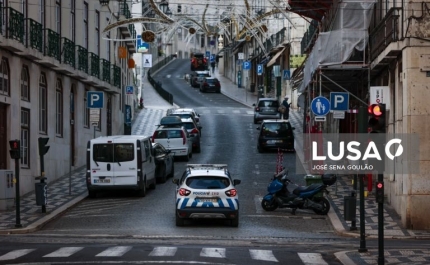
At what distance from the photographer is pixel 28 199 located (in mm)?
33625

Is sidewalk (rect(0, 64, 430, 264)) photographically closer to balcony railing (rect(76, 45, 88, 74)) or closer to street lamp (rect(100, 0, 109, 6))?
balcony railing (rect(76, 45, 88, 74))

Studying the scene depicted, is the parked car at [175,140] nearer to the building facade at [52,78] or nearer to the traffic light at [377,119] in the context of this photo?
the building facade at [52,78]

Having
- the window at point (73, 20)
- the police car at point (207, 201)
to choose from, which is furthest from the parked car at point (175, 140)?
the police car at point (207, 201)

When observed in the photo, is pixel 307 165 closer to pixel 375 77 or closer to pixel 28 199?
pixel 375 77

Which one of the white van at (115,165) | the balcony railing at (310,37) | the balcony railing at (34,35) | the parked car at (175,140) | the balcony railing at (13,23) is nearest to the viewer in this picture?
the balcony railing at (13,23)

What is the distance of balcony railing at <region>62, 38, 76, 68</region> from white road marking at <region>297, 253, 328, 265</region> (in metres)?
21.7

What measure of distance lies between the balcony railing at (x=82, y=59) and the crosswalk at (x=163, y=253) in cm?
2288

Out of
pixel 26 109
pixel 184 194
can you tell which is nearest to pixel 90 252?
pixel 184 194

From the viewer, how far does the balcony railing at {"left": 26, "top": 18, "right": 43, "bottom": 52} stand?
114ft

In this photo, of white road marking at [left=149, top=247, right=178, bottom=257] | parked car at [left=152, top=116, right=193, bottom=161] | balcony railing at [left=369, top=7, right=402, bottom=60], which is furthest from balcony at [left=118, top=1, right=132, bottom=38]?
white road marking at [left=149, top=247, right=178, bottom=257]

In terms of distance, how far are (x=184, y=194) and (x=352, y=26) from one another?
11000 mm

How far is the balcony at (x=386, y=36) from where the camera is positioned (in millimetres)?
28234

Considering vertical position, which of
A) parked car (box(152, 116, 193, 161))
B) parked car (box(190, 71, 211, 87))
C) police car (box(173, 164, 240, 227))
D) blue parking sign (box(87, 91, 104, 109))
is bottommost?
police car (box(173, 164, 240, 227))

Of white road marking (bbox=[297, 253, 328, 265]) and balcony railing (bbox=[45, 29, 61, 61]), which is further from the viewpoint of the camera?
balcony railing (bbox=[45, 29, 61, 61])
